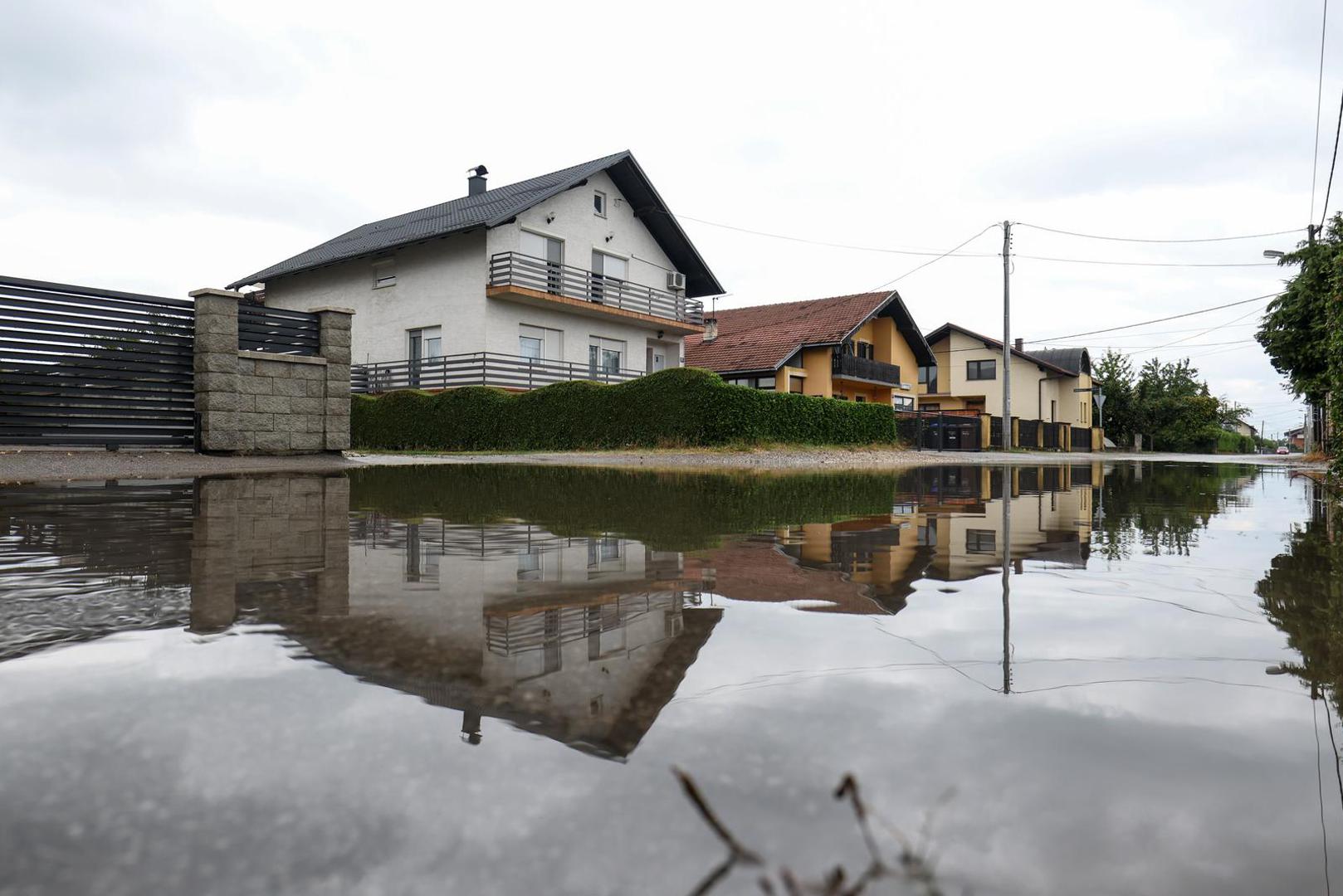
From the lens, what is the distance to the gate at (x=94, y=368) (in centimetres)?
1097

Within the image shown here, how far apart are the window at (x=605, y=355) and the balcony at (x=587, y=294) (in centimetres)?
110

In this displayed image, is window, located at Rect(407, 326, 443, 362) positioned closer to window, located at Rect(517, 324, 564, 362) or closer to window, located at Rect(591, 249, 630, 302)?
window, located at Rect(517, 324, 564, 362)

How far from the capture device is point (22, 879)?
0.96 m

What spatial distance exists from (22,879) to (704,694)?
1.04 meters

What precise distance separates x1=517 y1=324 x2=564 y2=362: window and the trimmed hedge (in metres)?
4.61

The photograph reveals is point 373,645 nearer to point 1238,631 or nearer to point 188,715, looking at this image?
point 188,715

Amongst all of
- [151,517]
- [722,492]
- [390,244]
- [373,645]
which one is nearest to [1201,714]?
[373,645]

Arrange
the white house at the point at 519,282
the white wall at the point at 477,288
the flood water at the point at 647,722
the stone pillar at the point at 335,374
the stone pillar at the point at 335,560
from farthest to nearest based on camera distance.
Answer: the white wall at the point at 477,288, the white house at the point at 519,282, the stone pillar at the point at 335,374, the stone pillar at the point at 335,560, the flood water at the point at 647,722

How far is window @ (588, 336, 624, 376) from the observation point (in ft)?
96.0

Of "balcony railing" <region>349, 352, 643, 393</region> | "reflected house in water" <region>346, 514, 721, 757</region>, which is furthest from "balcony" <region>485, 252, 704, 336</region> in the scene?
A: "reflected house in water" <region>346, 514, 721, 757</region>

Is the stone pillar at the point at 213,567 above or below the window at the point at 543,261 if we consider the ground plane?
below

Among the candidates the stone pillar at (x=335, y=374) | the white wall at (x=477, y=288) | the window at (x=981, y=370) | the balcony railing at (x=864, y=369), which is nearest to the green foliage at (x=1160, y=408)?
the window at (x=981, y=370)

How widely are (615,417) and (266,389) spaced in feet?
27.5

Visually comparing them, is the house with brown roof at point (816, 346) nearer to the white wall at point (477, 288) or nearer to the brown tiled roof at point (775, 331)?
the brown tiled roof at point (775, 331)
